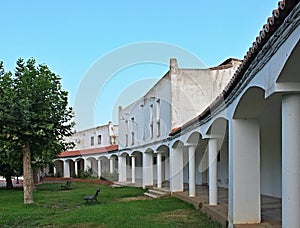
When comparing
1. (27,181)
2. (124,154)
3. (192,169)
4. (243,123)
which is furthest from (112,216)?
(124,154)

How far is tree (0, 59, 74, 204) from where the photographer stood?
55.0 feet

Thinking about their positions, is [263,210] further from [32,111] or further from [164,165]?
[164,165]

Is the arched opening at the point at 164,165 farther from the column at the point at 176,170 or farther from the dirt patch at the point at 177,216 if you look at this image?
the dirt patch at the point at 177,216

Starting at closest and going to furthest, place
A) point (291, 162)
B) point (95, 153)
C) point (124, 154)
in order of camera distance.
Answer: point (291, 162) → point (124, 154) → point (95, 153)

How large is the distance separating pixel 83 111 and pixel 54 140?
8.93 ft

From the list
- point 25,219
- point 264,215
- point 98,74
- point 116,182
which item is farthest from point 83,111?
point 116,182

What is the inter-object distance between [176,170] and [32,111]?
762 cm

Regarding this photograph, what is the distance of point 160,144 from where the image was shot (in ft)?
74.7

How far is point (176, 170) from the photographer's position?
19641 millimetres

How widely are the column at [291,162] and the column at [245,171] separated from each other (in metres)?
3.49

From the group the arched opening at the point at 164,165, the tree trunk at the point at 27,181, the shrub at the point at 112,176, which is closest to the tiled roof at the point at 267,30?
the tree trunk at the point at 27,181

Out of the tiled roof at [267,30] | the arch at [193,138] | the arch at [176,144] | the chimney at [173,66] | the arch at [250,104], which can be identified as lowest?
the arch at [176,144]

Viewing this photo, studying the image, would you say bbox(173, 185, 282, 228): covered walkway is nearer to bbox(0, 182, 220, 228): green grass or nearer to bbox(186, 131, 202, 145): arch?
bbox(0, 182, 220, 228): green grass

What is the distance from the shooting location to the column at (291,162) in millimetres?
5230
